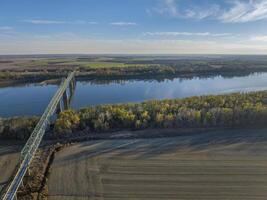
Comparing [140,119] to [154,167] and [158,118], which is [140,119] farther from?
[154,167]

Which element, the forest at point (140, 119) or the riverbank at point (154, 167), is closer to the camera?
the riverbank at point (154, 167)

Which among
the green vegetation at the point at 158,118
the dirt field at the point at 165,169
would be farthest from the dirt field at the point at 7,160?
the green vegetation at the point at 158,118

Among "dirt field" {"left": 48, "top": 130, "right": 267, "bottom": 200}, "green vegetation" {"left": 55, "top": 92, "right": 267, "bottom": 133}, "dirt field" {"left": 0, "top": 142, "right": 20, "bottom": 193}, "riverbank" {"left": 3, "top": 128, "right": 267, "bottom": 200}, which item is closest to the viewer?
"dirt field" {"left": 48, "top": 130, "right": 267, "bottom": 200}

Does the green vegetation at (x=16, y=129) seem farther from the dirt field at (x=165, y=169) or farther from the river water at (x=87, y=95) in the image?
the river water at (x=87, y=95)

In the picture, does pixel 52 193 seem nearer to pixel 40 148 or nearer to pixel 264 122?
pixel 40 148

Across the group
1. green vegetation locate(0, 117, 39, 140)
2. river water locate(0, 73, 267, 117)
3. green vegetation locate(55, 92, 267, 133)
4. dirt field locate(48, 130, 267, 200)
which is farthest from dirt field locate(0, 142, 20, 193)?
river water locate(0, 73, 267, 117)

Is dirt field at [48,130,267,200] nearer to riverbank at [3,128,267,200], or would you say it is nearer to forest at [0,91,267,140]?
riverbank at [3,128,267,200]

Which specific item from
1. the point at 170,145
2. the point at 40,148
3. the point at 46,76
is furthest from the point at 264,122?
the point at 46,76
